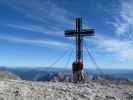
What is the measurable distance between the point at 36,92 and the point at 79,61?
38.4ft

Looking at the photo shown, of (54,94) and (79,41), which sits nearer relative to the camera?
(54,94)

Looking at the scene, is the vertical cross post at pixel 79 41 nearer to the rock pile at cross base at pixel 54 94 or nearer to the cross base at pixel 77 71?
the cross base at pixel 77 71

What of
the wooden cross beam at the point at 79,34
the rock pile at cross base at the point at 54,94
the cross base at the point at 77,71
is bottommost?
the rock pile at cross base at the point at 54,94

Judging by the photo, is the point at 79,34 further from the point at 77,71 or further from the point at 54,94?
the point at 54,94

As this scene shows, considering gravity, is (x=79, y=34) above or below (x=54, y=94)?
above

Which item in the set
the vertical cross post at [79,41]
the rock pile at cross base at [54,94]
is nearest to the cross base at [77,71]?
the vertical cross post at [79,41]

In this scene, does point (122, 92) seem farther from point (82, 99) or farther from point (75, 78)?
point (75, 78)

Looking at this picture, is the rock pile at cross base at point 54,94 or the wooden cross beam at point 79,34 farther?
the wooden cross beam at point 79,34

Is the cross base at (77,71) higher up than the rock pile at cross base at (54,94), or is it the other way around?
the cross base at (77,71)

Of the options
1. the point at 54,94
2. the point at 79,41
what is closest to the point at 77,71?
the point at 79,41

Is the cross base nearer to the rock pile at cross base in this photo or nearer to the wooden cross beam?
the wooden cross beam

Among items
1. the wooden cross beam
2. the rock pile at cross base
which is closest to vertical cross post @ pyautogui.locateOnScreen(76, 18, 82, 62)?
the wooden cross beam

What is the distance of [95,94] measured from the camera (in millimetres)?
16281

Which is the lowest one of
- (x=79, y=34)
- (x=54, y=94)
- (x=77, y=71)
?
(x=54, y=94)
